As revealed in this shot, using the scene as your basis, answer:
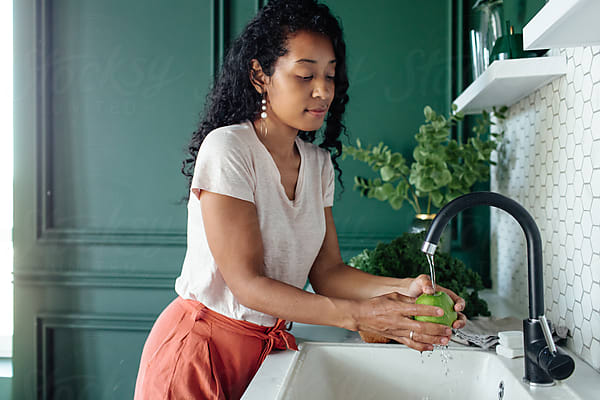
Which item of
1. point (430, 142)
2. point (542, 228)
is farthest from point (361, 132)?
point (542, 228)

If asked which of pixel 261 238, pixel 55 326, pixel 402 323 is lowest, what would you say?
pixel 55 326

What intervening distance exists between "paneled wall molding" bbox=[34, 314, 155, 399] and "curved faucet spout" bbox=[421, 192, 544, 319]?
5.22ft

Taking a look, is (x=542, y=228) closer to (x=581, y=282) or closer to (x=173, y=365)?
(x=581, y=282)

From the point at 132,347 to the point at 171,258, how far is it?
1.37 feet

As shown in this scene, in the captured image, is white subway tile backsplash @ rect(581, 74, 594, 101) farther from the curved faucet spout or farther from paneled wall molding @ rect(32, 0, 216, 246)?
paneled wall molding @ rect(32, 0, 216, 246)

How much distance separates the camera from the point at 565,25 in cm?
65

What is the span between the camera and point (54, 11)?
2.10m

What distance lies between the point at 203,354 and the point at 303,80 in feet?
1.90

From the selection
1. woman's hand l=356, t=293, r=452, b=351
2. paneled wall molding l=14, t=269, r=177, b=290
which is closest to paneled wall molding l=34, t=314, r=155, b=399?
paneled wall molding l=14, t=269, r=177, b=290

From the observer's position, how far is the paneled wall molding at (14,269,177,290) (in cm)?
204

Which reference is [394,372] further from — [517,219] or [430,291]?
[517,219]

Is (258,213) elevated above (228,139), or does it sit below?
below

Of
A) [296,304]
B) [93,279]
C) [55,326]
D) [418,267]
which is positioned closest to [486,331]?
[418,267]

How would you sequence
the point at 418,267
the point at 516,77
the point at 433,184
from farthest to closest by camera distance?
the point at 433,184 → the point at 418,267 → the point at 516,77
